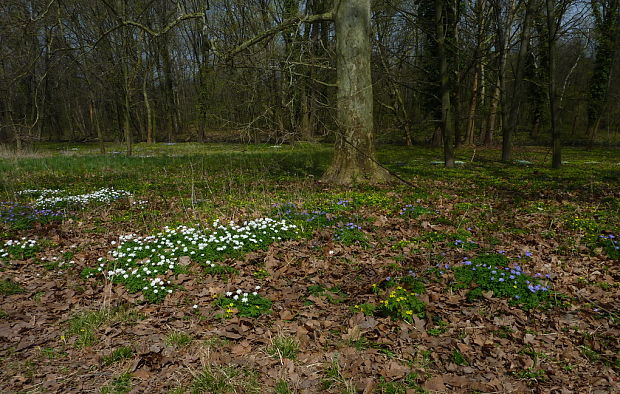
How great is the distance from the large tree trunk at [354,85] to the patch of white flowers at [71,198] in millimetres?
5825

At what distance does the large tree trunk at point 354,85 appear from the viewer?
351 inches

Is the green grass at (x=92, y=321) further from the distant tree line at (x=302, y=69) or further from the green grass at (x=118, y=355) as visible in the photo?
the distant tree line at (x=302, y=69)

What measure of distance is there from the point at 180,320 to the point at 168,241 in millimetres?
1641

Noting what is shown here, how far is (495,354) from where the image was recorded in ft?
10.6

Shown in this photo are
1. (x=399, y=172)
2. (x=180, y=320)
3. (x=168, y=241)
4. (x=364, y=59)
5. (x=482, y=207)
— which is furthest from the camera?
(x=399, y=172)

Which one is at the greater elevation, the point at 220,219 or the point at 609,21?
the point at 609,21

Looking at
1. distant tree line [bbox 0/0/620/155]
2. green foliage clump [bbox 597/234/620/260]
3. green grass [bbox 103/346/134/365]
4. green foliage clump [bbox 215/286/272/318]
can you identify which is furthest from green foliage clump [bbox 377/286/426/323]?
distant tree line [bbox 0/0/620/155]

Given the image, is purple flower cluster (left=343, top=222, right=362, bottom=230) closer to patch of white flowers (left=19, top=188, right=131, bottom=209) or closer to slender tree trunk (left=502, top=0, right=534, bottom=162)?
patch of white flowers (left=19, top=188, right=131, bottom=209)

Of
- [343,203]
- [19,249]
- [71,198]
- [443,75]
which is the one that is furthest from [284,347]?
[443,75]

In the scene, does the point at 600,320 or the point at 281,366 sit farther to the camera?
the point at 600,320

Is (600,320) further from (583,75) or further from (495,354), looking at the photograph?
(583,75)

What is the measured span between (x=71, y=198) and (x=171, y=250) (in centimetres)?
466

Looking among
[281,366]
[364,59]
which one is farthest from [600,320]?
[364,59]

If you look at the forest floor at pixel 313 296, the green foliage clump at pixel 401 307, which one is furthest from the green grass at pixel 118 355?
the green foliage clump at pixel 401 307
